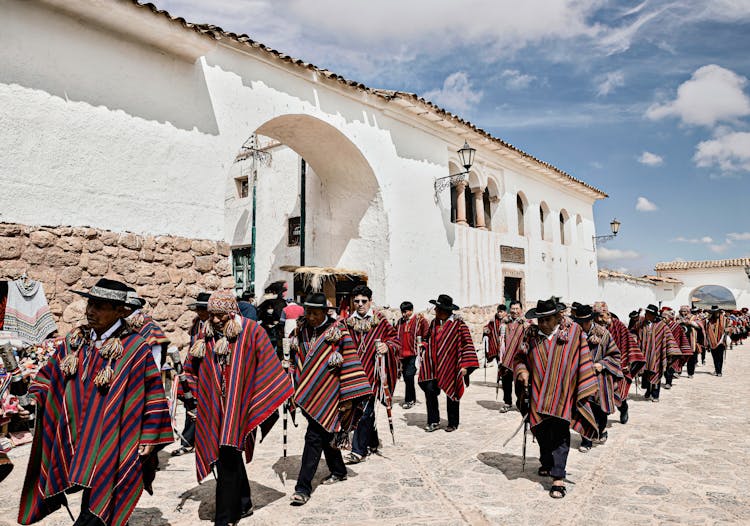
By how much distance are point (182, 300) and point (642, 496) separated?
655 cm

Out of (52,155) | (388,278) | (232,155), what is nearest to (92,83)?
(52,155)

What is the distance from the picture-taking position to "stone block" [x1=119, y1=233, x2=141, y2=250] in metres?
7.36

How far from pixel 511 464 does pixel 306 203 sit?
8804 millimetres

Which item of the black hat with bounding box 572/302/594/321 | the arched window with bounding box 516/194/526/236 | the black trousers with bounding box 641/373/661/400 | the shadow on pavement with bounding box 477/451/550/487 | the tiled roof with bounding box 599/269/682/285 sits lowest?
the shadow on pavement with bounding box 477/451/550/487

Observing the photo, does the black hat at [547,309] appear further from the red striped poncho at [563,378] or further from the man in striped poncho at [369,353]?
the man in striped poncho at [369,353]

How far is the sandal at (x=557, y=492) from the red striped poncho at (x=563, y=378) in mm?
522

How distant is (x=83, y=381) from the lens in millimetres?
2984

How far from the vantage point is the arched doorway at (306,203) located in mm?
11242

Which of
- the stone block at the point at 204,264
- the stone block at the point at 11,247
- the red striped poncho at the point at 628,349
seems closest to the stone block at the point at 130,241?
the stone block at the point at 204,264

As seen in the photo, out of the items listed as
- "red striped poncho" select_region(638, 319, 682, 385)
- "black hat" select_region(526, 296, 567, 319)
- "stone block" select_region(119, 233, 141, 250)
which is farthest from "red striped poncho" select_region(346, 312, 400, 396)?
"red striped poncho" select_region(638, 319, 682, 385)

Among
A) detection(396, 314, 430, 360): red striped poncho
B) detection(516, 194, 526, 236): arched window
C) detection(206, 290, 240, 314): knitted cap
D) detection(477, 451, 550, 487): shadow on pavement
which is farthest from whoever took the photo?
detection(516, 194, 526, 236): arched window

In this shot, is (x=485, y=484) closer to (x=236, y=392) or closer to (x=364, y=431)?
(x=364, y=431)

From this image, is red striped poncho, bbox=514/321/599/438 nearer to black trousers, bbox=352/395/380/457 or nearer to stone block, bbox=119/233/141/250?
black trousers, bbox=352/395/380/457

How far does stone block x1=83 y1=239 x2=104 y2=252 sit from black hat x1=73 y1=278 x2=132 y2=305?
15.1 ft
